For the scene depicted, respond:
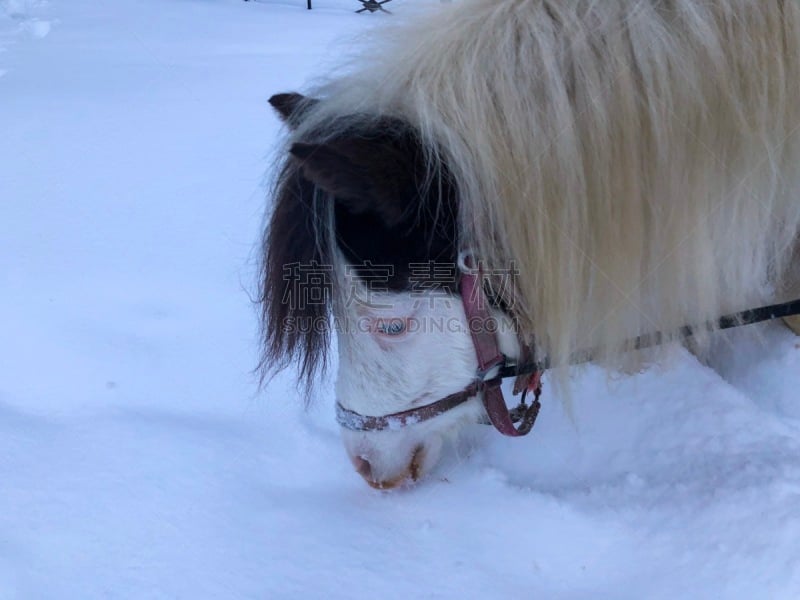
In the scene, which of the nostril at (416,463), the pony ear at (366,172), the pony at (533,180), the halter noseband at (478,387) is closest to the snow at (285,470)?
the nostril at (416,463)

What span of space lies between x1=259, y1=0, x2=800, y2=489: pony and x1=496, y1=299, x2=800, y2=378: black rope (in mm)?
24

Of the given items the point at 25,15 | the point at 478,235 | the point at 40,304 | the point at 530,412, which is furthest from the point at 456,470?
the point at 25,15

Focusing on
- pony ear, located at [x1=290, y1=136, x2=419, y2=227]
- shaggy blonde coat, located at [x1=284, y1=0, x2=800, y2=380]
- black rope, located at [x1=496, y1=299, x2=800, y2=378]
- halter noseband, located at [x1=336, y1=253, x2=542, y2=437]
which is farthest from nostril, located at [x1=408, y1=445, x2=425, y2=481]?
pony ear, located at [x1=290, y1=136, x2=419, y2=227]

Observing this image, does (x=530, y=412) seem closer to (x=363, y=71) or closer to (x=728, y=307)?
(x=728, y=307)

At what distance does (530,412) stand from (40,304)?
137cm

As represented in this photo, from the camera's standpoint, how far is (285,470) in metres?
1.26

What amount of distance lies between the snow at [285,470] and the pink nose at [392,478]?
0.04 meters

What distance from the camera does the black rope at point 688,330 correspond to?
1.06 meters

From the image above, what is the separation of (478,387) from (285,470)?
17.5 inches

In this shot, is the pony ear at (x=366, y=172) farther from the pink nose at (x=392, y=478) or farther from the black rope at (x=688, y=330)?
the pink nose at (x=392, y=478)

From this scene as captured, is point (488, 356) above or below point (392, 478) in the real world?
above

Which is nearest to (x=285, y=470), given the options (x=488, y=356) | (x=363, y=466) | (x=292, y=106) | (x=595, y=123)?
(x=363, y=466)

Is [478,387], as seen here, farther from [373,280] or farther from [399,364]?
[373,280]

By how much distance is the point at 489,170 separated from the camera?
860mm
